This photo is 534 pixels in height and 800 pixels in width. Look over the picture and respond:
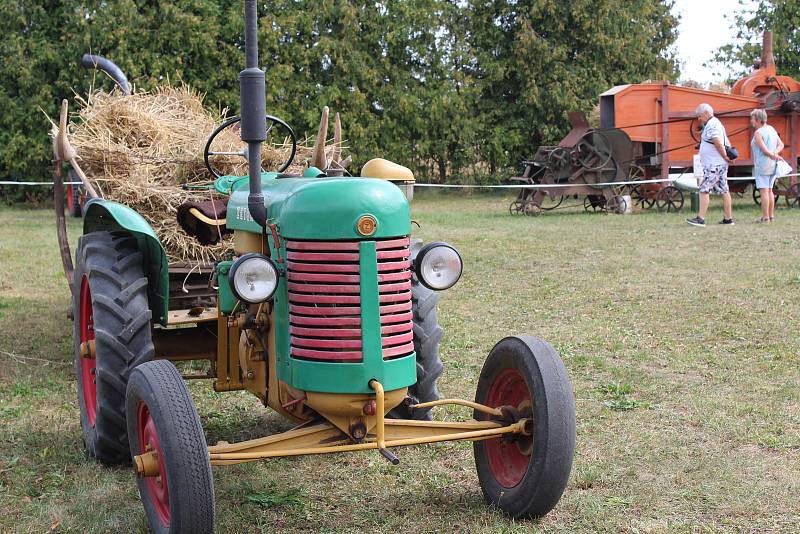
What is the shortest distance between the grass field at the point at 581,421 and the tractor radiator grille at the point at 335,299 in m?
0.74

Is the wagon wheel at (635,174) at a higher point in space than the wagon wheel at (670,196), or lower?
higher

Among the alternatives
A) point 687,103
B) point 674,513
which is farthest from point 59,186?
point 687,103

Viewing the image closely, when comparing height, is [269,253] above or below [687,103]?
below

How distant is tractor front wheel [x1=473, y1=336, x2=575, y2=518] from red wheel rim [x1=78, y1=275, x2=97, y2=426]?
1.95 meters

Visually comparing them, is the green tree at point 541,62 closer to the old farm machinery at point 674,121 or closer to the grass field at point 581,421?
the old farm machinery at point 674,121

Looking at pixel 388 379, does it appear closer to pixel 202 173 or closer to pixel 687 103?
pixel 202 173

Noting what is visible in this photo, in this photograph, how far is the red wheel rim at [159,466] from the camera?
3078 mm

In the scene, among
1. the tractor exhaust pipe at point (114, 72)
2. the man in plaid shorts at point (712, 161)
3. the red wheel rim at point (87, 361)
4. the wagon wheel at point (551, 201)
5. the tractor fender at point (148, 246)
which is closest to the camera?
the tractor fender at point (148, 246)

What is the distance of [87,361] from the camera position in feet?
15.2

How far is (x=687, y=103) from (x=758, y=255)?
26.6 ft

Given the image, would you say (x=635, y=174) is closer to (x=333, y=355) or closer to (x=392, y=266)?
(x=392, y=266)

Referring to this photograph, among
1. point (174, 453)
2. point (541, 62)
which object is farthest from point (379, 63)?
point (174, 453)

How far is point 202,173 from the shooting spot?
18.7 feet

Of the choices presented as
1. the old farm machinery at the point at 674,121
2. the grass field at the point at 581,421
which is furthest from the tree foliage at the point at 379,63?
the grass field at the point at 581,421
